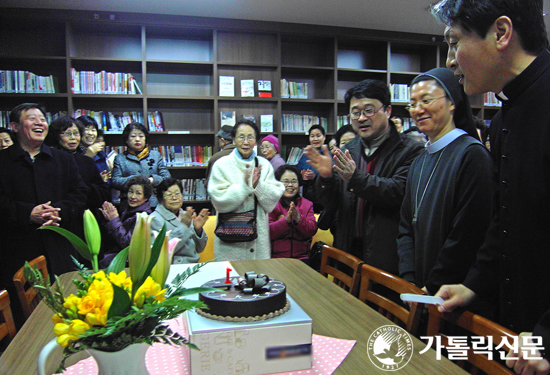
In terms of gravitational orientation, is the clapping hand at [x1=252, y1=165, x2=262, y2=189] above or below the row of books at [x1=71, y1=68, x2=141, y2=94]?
below

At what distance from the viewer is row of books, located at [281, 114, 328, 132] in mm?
5418

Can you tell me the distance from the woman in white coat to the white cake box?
5.67 ft

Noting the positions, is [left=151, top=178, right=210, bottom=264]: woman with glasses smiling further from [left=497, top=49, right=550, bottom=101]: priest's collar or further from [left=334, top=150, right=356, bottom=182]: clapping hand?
[left=497, top=49, right=550, bottom=101]: priest's collar

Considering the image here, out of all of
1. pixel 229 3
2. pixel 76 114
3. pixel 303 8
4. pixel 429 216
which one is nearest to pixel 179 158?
pixel 76 114

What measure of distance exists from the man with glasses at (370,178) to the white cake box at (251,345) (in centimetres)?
105

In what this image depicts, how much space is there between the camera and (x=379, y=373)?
2.88 ft

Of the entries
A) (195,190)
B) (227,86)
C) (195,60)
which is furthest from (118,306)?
(195,60)

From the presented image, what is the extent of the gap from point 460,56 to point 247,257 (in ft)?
6.34

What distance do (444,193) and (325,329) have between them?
71cm

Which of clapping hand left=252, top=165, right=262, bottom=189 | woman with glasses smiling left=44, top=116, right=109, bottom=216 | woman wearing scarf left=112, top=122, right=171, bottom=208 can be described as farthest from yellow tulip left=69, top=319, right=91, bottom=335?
woman wearing scarf left=112, top=122, right=171, bottom=208

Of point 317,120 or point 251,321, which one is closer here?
point 251,321

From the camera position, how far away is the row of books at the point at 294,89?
5.29 meters

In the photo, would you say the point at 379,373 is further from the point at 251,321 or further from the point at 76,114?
the point at 76,114

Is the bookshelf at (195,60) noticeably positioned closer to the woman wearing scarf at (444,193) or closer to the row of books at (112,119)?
the row of books at (112,119)
